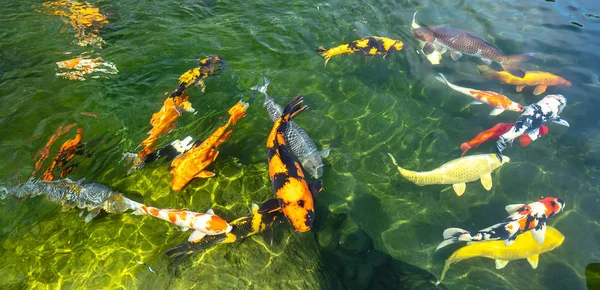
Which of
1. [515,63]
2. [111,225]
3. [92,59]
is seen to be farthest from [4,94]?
[515,63]

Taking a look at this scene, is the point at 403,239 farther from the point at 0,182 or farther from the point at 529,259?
the point at 0,182

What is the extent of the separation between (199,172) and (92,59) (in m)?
5.48

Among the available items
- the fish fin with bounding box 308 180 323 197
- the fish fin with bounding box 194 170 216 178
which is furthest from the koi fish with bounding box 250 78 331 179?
the fish fin with bounding box 194 170 216 178

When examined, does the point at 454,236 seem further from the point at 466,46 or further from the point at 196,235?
the point at 466,46

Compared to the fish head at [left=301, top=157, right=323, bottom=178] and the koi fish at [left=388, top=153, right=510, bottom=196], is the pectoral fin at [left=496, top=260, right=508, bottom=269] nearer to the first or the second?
the koi fish at [left=388, top=153, right=510, bottom=196]

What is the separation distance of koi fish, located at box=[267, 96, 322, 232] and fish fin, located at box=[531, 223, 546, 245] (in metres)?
3.91

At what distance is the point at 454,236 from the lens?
6035 mm

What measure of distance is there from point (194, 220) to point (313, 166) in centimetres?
230

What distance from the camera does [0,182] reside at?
6465 millimetres

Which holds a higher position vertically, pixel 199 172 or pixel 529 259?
pixel 199 172

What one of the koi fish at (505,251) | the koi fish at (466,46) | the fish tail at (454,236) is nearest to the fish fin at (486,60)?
the koi fish at (466,46)

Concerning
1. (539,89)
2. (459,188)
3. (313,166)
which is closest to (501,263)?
(459,188)

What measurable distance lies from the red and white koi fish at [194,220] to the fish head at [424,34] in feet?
24.3

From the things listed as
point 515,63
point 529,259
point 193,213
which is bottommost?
point 529,259
